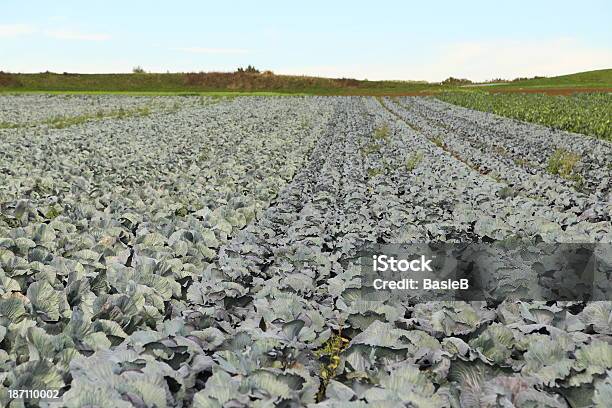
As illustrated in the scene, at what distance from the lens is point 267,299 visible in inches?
186

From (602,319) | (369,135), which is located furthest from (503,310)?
(369,135)

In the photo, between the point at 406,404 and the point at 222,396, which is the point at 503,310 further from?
the point at 222,396

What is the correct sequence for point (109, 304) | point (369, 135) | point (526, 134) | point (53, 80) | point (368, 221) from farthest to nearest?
1. point (53, 80)
2. point (526, 134)
3. point (369, 135)
4. point (368, 221)
5. point (109, 304)

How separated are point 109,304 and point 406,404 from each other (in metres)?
2.39

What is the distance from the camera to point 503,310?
430 cm

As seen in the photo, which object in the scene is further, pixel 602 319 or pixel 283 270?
pixel 283 270

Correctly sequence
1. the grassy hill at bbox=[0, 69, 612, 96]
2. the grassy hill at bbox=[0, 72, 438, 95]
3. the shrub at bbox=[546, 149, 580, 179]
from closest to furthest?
the shrub at bbox=[546, 149, 580, 179] < the grassy hill at bbox=[0, 69, 612, 96] < the grassy hill at bbox=[0, 72, 438, 95]

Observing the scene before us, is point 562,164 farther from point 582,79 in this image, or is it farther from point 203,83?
point 582,79

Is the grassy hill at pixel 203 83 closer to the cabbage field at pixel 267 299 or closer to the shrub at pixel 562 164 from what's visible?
the shrub at pixel 562 164

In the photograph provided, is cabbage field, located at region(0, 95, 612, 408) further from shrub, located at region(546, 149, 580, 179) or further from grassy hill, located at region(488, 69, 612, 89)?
grassy hill, located at region(488, 69, 612, 89)

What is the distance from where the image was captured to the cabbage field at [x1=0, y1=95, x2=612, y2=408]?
3074mm

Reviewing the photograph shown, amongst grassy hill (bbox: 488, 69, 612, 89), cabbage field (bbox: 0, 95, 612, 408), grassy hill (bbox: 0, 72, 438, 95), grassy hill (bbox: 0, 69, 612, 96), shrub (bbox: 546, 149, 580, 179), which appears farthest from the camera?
grassy hill (bbox: 488, 69, 612, 89)

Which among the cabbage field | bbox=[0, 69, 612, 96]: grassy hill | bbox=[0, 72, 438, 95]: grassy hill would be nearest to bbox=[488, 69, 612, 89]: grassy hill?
bbox=[0, 69, 612, 96]: grassy hill

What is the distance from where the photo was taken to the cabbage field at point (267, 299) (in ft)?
10.1
